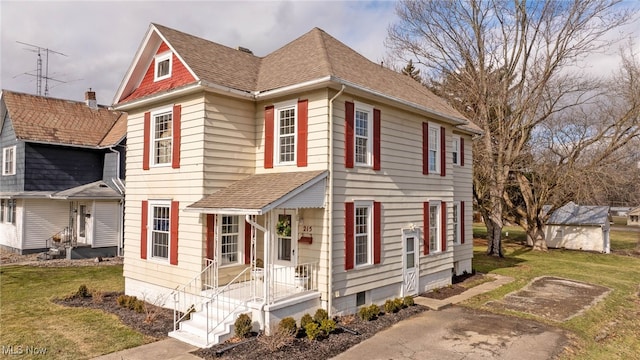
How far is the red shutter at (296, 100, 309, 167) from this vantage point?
1158 cm

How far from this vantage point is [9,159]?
23859 millimetres

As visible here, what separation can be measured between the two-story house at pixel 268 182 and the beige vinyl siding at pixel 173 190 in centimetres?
6

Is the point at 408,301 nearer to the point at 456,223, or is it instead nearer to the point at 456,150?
the point at 456,223

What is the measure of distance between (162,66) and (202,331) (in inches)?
338

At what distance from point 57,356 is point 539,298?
1491 cm

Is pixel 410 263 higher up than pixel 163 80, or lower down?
lower down


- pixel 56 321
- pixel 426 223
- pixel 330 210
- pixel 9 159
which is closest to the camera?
pixel 330 210

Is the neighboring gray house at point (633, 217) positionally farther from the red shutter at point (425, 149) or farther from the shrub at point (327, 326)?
the shrub at point (327, 326)

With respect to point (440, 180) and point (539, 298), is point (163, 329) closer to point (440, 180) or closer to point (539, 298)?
point (440, 180)

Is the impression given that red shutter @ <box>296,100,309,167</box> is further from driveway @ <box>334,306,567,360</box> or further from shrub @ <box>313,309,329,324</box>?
driveway @ <box>334,306,567,360</box>

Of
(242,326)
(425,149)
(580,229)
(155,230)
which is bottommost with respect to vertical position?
(242,326)

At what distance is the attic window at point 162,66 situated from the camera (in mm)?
13148

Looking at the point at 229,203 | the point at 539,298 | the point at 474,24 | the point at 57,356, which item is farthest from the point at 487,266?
the point at 57,356
